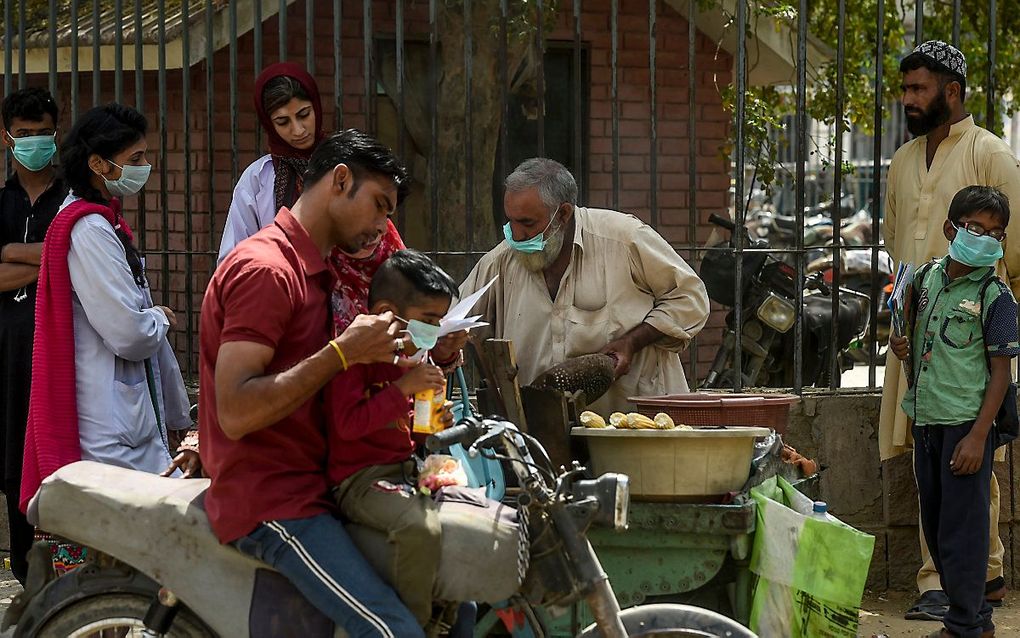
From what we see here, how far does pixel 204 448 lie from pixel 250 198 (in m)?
1.76

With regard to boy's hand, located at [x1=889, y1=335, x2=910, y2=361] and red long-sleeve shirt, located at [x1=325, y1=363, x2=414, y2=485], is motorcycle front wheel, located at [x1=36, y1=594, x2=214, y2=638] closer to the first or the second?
red long-sleeve shirt, located at [x1=325, y1=363, x2=414, y2=485]

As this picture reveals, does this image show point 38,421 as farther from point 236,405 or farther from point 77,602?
point 236,405

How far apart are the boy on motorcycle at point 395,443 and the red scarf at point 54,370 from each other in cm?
152

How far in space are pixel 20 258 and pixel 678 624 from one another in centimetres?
305

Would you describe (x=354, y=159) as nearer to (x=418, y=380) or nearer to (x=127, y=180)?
(x=418, y=380)

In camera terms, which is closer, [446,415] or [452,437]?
[452,437]

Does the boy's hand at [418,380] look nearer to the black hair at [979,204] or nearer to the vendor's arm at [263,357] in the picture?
the vendor's arm at [263,357]

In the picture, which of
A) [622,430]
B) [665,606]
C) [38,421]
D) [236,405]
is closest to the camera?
[236,405]

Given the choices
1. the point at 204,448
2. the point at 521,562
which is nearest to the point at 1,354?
the point at 204,448

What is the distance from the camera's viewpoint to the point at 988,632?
5141 mm

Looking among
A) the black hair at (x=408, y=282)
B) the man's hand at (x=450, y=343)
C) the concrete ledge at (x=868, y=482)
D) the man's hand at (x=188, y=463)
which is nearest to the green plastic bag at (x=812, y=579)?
the man's hand at (x=450, y=343)

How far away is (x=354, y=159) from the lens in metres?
3.20

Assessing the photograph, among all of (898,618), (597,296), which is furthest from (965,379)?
(597,296)

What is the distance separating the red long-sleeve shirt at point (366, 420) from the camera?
3.07 m
